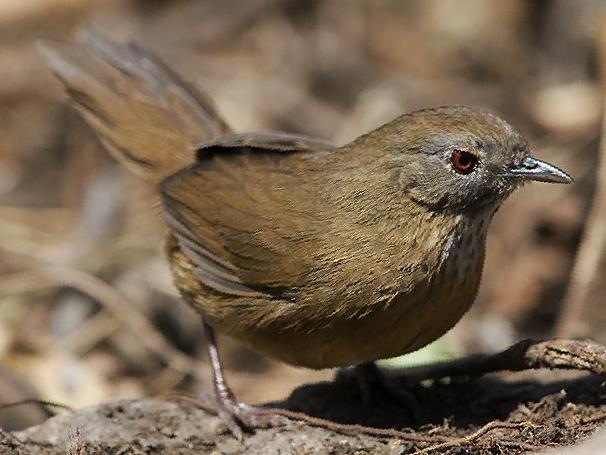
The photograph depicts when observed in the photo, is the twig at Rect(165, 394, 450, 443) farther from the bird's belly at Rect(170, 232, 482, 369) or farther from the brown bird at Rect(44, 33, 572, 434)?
the bird's belly at Rect(170, 232, 482, 369)

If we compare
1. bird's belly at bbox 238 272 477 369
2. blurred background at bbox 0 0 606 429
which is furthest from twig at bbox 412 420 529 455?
blurred background at bbox 0 0 606 429

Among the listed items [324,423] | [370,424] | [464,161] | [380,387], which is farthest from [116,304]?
[464,161]

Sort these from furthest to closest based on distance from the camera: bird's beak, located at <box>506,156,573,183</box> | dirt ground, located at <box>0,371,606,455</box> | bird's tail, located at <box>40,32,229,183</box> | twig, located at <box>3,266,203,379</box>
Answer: twig, located at <box>3,266,203,379</box>, bird's tail, located at <box>40,32,229,183</box>, bird's beak, located at <box>506,156,573,183</box>, dirt ground, located at <box>0,371,606,455</box>

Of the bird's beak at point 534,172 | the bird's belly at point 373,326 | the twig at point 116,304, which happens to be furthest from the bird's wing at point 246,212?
the twig at point 116,304

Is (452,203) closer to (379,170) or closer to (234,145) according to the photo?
(379,170)

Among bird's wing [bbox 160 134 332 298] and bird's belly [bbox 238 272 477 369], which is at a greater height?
bird's wing [bbox 160 134 332 298]

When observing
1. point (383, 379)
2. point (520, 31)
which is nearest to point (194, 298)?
point (383, 379)

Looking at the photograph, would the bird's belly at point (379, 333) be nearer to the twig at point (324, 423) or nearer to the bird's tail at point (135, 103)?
the twig at point (324, 423)
